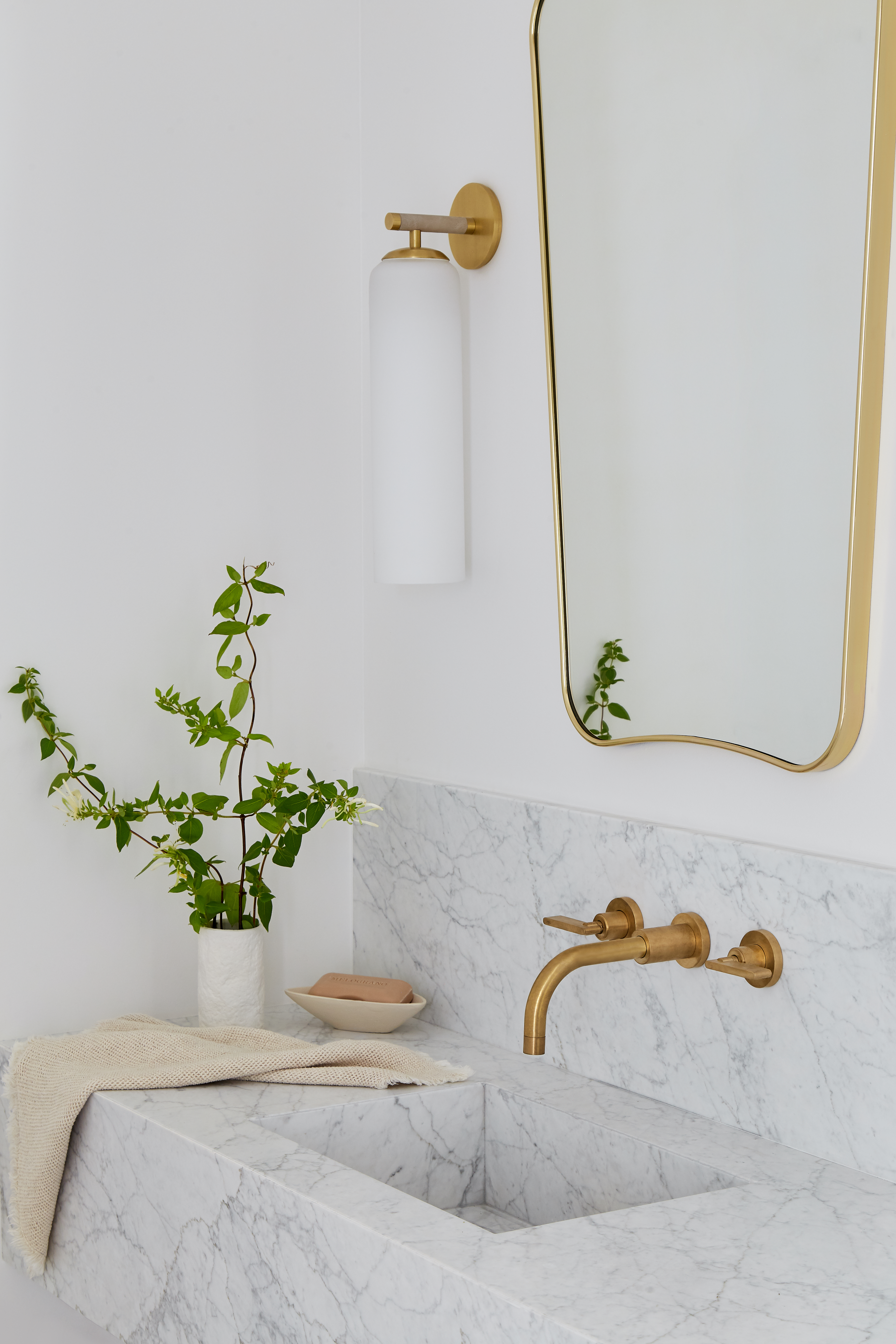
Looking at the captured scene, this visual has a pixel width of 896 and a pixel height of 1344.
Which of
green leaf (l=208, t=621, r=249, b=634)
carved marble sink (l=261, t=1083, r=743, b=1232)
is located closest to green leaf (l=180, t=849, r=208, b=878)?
green leaf (l=208, t=621, r=249, b=634)

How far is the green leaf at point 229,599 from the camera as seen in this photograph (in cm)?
170

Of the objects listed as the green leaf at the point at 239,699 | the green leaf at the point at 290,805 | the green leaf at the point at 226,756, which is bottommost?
the green leaf at the point at 290,805

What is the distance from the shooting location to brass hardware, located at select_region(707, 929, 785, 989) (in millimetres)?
1263

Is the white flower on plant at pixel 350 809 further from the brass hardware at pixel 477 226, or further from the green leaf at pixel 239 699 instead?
the brass hardware at pixel 477 226

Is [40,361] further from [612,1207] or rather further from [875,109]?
[612,1207]

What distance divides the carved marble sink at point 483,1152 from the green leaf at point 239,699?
500 mm

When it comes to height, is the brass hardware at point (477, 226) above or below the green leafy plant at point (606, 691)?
above

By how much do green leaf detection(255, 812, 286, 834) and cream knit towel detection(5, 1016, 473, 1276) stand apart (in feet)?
0.81

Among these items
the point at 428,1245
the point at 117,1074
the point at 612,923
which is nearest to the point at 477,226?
the point at 612,923

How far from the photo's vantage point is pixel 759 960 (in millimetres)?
1281

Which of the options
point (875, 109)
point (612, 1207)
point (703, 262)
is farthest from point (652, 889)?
point (875, 109)

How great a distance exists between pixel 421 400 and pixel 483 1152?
853 millimetres

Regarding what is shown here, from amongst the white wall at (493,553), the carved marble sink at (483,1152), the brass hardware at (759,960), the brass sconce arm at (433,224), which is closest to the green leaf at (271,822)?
the white wall at (493,553)

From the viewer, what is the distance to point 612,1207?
4.42 ft
